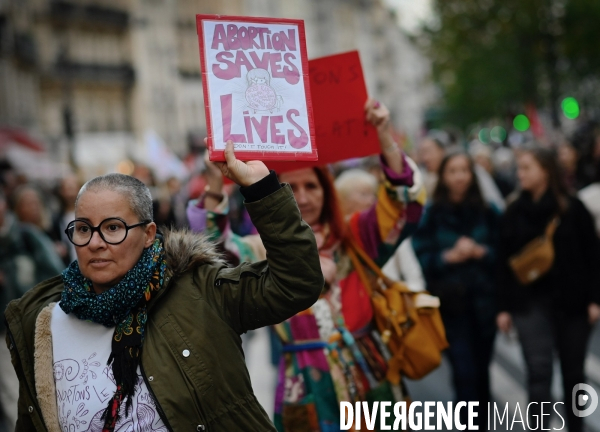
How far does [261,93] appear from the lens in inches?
121

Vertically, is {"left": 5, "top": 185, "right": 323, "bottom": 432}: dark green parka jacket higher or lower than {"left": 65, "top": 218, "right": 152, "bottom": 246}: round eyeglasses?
lower

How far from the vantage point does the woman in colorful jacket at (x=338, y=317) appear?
3996 mm

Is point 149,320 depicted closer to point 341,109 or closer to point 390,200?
point 390,200

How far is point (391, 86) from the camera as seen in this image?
100m

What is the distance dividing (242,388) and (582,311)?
339cm

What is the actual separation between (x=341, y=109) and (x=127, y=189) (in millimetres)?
1596

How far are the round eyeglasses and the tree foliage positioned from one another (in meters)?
21.2

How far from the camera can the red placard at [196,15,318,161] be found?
3.00m

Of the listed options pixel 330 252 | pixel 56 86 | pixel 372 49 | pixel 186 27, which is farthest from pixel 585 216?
pixel 372 49

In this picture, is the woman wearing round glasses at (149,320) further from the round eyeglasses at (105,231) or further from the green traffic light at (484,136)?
the green traffic light at (484,136)

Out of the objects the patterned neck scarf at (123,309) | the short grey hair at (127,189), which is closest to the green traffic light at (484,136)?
the short grey hair at (127,189)
